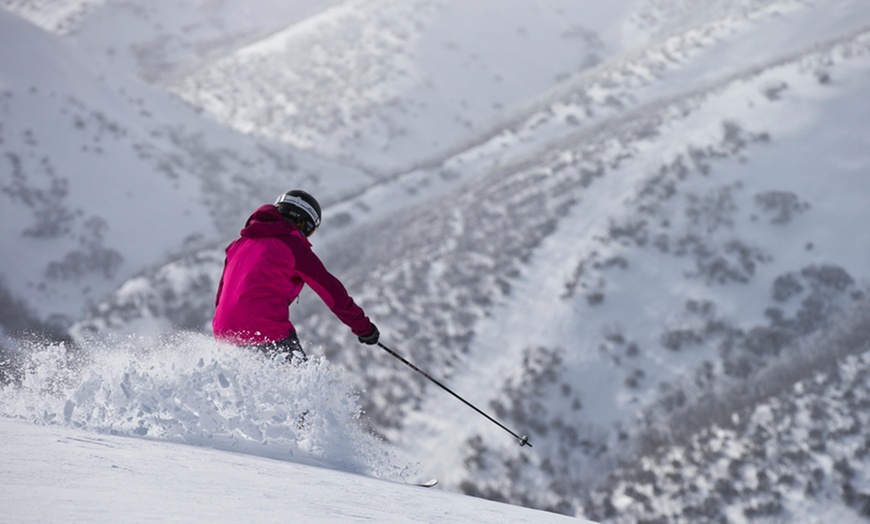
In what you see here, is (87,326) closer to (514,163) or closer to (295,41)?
(514,163)

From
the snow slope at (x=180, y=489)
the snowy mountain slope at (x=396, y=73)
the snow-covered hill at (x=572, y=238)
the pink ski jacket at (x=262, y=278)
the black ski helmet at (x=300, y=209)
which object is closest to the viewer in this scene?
the snow slope at (x=180, y=489)

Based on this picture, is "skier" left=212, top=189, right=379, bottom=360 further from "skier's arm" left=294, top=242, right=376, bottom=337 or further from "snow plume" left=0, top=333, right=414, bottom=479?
"snow plume" left=0, top=333, right=414, bottom=479

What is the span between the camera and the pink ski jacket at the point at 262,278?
586 centimetres

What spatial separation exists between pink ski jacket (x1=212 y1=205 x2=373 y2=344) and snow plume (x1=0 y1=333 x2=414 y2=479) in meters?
0.21

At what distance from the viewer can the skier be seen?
5867 millimetres

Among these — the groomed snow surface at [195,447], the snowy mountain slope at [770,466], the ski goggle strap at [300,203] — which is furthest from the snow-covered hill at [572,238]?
the ski goggle strap at [300,203]

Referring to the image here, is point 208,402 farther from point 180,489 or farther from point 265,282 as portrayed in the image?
point 180,489

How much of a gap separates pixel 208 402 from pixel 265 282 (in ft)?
3.70

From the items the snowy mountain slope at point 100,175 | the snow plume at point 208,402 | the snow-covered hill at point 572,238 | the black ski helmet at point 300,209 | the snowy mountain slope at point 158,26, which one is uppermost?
the black ski helmet at point 300,209

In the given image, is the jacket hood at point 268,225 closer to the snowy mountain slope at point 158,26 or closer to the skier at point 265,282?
the skier at point 265,282

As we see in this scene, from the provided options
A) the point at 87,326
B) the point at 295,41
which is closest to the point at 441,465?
the point at 87,326

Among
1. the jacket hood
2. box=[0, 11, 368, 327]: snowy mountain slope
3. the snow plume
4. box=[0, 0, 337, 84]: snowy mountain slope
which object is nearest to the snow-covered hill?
box=[0, 11, 368, 327]: snowy mountain slope

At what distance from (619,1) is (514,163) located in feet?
110

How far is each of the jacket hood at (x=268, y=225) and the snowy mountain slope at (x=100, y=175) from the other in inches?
825
